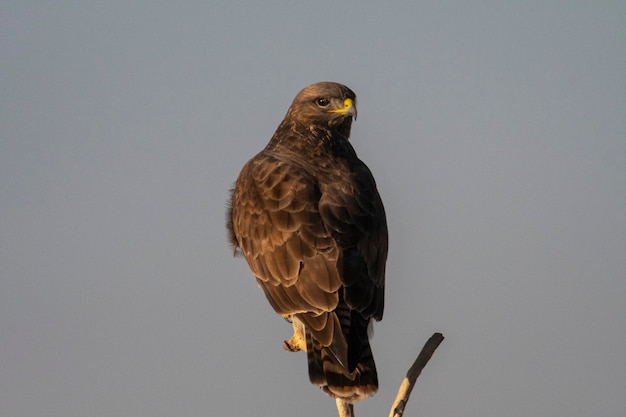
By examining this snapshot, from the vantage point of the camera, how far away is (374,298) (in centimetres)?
809

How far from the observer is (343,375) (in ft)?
24.8

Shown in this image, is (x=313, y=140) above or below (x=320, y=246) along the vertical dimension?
above

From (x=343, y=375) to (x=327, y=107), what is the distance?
3.79 meters

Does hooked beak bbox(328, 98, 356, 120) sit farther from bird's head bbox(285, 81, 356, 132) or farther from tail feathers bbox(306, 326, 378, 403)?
tail feathers bbox(306, 326, 378, 403)

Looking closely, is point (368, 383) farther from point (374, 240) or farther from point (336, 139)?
point (336, 139)

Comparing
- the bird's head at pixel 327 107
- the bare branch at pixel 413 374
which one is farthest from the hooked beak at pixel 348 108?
the bare branch at pixel 413 374

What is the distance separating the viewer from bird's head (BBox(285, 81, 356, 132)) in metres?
10.4

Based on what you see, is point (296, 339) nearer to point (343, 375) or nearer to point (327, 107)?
point (343, 375)

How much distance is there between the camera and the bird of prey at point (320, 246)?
25.3 feet

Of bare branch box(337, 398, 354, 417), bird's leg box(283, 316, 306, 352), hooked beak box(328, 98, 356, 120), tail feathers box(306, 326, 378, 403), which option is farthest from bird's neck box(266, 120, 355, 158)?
bare branch box(337, 398, 354, 417)

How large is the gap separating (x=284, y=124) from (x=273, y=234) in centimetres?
233

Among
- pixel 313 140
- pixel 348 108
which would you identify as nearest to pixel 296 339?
pixel 313 140

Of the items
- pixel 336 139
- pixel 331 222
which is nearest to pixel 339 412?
pixel 331 222

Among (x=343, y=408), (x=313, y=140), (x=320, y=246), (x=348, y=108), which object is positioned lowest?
(x=343, y=408)
